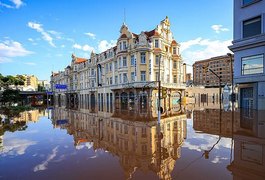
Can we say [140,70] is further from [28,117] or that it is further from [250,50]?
[28,117]

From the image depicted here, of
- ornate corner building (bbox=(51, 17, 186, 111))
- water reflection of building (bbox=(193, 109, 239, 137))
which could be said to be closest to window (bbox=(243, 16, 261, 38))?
water reflection of building (bbox=(193, 109, 239, 137))

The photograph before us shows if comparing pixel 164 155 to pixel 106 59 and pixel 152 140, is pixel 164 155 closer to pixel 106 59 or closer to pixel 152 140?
pixel 152 140

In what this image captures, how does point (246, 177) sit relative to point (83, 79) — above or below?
below

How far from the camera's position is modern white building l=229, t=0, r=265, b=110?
72.2 feet

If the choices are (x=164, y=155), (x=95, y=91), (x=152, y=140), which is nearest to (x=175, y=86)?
(x=95, y=91)

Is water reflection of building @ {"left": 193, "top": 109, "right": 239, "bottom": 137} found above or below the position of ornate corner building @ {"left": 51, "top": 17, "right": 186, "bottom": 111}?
below

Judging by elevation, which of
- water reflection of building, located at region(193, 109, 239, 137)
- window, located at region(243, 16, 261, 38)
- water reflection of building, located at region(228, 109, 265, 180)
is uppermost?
window, located at region(243, 16, 261, 38)

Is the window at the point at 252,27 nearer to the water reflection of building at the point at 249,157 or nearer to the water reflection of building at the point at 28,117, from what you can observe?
the water reflection of building at the point at 249,157

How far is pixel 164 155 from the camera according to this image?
750cm

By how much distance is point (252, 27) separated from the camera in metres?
23.3

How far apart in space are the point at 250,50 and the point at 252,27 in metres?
3.22

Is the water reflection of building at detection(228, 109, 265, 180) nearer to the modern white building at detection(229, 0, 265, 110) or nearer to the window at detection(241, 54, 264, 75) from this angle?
the modern white building at detection(229, 0, 265, 110)

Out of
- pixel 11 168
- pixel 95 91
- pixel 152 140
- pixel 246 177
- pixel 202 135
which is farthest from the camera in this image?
pixel 95 91

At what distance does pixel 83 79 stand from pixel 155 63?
3160 centimetres
